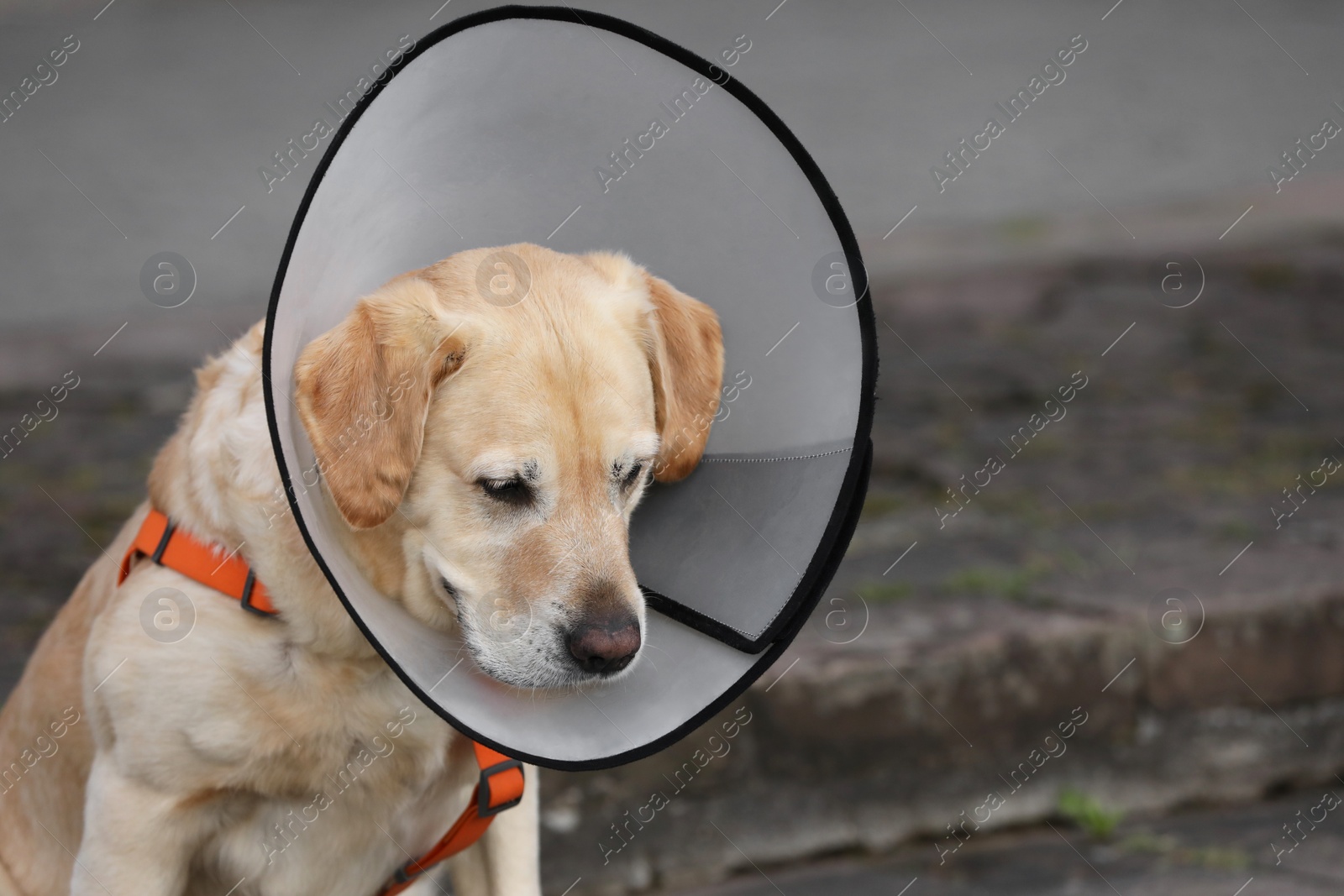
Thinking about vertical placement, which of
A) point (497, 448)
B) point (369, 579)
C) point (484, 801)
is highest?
point (497, 448)

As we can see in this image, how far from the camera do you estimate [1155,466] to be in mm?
5441

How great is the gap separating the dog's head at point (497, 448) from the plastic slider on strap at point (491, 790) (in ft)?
1.20

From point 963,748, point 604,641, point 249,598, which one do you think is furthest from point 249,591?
point 963,748

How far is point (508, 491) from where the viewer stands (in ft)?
6.52

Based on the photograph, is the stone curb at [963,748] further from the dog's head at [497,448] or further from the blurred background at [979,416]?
the dog's head at [497,448]

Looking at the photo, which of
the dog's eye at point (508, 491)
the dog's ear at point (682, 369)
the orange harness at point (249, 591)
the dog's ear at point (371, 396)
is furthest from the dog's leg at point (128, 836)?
the dog's ear at point (682, 369)

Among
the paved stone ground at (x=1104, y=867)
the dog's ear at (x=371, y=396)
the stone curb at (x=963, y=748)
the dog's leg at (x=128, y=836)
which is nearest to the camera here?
the dog's ear at (x=371, y=396)

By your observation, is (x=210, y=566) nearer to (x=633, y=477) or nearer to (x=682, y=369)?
(x=633, y=477)

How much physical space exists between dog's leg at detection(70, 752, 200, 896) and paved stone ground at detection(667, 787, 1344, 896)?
1.70 metres

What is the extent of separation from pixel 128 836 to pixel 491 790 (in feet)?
2.15

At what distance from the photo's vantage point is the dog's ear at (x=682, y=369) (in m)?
2.19

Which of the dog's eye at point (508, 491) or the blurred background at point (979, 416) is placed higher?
the dog's eye at point (508, 491)

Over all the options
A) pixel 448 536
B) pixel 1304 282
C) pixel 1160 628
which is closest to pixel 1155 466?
pixel 1160 628

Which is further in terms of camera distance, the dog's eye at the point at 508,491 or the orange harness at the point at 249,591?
the orange harness at the point at 249,591
